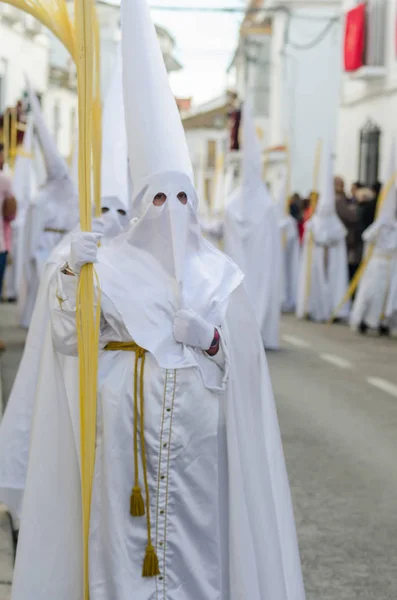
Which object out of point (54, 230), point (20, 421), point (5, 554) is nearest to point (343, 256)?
point (54, 230)

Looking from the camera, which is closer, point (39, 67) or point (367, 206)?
point (367, 206)

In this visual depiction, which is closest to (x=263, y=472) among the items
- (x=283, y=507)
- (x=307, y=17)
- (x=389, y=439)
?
(x=283, y=507)

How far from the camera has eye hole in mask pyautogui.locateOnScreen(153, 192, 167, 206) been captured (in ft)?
15.3

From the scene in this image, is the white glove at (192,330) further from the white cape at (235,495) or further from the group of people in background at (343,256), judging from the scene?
the group of people in background at (343,256)

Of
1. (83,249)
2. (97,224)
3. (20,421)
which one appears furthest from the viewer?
(97,224)

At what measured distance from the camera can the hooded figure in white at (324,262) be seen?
1875 centimetres

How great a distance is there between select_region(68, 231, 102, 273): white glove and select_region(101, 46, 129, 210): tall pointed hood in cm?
279

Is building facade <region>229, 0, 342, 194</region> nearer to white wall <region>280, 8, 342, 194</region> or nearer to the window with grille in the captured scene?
white wall <region>280, 8, 342, 194</region>

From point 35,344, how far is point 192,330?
2161 mm

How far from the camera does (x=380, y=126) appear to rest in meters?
26.3

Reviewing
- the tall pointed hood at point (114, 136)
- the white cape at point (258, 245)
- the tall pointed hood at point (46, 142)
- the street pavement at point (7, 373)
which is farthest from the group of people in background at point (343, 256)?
the tall pointed hood at point (114, 136)

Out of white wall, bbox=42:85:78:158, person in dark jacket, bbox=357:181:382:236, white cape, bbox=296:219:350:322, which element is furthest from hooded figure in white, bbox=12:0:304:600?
white wall, bbox=42:85:78:158

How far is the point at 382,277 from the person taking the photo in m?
16.5

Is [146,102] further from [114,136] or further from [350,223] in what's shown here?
[350,223]
